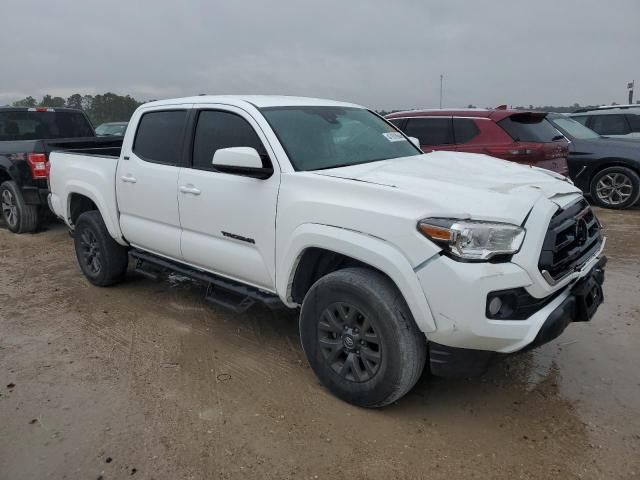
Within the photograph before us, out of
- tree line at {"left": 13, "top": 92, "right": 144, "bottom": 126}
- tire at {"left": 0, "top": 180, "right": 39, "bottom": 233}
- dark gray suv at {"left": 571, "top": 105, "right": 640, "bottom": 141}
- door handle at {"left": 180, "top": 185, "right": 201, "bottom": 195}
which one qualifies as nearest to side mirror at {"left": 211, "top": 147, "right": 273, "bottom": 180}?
door handle at {"left": 180, "top": 185, "right": 201, "bottom": 195}

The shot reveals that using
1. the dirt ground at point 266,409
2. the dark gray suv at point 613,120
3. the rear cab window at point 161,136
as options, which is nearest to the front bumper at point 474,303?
the dirt ground at point 266,409

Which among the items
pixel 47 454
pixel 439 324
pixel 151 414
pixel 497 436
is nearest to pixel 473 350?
pixel 439 324

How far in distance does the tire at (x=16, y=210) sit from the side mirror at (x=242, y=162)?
18.1 ft

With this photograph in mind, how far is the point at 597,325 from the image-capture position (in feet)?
13.7

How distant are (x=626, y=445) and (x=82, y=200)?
16.8ft

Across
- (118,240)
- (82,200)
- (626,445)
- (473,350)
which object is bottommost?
(626,445)

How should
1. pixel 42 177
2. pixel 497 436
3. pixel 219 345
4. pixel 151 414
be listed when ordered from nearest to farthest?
pixel 497 436 < pixel 151 414 < pixel 219 345 < pixel 42 177

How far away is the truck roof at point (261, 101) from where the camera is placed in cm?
381

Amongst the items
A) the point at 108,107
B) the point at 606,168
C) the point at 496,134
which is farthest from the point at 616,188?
the point at 108,107

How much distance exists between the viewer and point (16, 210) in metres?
7.62

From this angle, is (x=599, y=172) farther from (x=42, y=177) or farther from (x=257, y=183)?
(x=42, y=177)

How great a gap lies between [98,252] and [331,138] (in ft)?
9.22

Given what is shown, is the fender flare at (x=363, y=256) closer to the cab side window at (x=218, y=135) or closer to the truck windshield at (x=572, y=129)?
the cab side window at (x=218, y=135)

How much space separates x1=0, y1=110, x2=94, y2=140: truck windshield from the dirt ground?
4.56 meters
